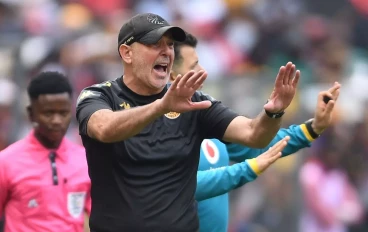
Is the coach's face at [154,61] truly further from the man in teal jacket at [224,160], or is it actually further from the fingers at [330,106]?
the fingers at [330,106]

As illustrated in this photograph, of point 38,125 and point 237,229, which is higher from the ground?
point 38,125

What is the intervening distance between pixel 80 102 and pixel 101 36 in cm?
849

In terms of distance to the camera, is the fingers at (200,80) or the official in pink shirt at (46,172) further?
the official in pink shirt at (46,172)

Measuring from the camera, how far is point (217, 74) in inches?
532

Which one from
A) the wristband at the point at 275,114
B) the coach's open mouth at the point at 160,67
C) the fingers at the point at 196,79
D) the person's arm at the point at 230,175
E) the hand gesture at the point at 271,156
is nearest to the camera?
the fingers at the point at 196,79

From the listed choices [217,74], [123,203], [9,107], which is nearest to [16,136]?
[9,107]

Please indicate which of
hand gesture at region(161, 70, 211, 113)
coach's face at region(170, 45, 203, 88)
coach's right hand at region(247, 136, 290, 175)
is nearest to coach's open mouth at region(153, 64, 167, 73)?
hand gesture at region(161, 70, 211, 113)

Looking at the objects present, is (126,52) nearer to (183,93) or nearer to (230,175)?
(183,93)

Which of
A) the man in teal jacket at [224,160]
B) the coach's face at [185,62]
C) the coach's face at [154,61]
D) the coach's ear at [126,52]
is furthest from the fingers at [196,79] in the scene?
the coach's face at [185,62]

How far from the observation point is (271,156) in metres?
5.98

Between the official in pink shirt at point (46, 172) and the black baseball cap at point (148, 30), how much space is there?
1458 mm

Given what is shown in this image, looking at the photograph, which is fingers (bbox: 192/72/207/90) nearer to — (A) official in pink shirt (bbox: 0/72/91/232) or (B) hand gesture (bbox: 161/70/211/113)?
(B) hand gesture (bbox: 161/70/211/113)

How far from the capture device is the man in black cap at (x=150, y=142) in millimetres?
5078

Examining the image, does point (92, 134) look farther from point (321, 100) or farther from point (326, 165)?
point (326, 165)
